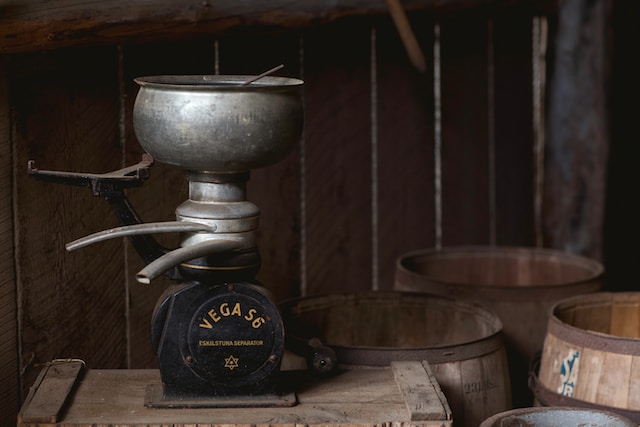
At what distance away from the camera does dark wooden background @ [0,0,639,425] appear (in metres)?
2.90

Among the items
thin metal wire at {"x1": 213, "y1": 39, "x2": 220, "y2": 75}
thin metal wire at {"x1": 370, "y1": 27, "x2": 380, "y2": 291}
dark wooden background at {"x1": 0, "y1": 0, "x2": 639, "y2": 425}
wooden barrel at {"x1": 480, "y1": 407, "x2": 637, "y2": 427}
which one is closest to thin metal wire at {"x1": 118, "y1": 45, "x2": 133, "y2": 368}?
dark wooden background at {"x1": 0, "y1": 0, "x2": 639, "y2": 425}

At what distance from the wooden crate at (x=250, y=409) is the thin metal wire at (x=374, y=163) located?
1295 millimetres

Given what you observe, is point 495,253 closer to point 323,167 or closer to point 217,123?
point 323,167

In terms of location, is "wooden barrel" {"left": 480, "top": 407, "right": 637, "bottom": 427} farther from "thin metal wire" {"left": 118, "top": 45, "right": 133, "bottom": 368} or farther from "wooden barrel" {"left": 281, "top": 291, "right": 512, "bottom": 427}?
"thin metal wire" {"left": 118, "top": 45, "right": 133, "bottom": 368}

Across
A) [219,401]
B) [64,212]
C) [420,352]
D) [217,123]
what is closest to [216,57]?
[64,212]

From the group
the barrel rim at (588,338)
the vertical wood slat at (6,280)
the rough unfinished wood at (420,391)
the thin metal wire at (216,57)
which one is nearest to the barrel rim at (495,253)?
the barrel rim at (588,338)

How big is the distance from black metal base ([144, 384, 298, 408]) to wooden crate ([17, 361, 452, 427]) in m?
0.01

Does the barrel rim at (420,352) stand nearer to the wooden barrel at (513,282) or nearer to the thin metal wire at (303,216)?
the wooden barrel at (513,282)

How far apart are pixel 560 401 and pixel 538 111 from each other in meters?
1.73

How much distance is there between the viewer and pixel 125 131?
125 inches

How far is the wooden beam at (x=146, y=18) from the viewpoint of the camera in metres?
2.67

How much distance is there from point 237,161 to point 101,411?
626 mm

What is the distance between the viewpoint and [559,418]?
2.60 m

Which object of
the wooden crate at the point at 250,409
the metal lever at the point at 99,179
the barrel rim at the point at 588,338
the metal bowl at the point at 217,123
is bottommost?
the wooden crate at the point at 250,409
